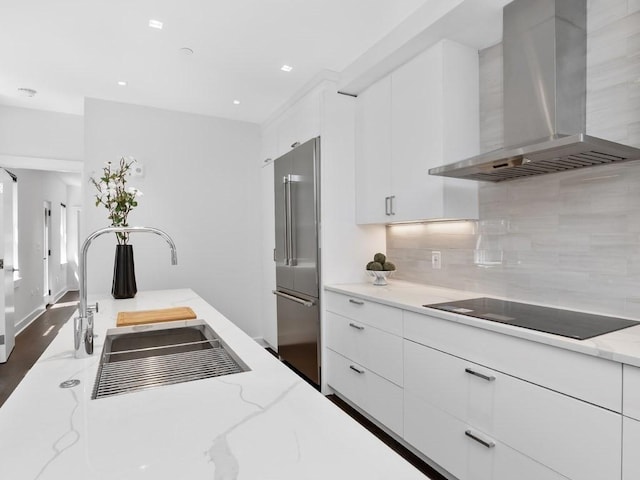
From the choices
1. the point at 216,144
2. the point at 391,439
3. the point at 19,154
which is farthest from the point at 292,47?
the point at 19,154

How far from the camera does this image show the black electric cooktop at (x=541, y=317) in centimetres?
141

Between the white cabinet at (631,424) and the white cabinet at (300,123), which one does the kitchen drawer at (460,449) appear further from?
the white cabinet at (300,123)

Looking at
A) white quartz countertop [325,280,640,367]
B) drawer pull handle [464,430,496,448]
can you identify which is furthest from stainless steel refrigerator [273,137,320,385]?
drawer pull handle [464,430,496,448]

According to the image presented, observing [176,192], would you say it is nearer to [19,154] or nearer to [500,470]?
[19,154]

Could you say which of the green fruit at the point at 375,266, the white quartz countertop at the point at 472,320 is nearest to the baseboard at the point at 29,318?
the white quartz countertop at the point at 472,320

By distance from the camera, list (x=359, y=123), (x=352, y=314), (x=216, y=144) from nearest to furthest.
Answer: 1. (x=352, y=314)
2. (x=359, y=123)
3. (x=216, y=144)

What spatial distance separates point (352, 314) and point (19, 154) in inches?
137

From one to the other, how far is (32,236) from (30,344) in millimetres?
2135

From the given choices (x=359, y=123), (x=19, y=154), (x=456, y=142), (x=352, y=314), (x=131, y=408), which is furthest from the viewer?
(x=19, y=154)

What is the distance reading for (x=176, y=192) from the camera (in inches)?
148

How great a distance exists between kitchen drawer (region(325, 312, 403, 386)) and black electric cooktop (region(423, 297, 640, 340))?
389 millimetres

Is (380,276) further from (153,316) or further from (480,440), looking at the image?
(153,316)

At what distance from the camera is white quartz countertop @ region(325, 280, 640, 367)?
3.89 ft

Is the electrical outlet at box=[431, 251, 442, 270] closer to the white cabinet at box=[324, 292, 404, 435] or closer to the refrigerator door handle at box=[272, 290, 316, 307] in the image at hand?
the white cabinet at box=[324, 292, 404, 435]
